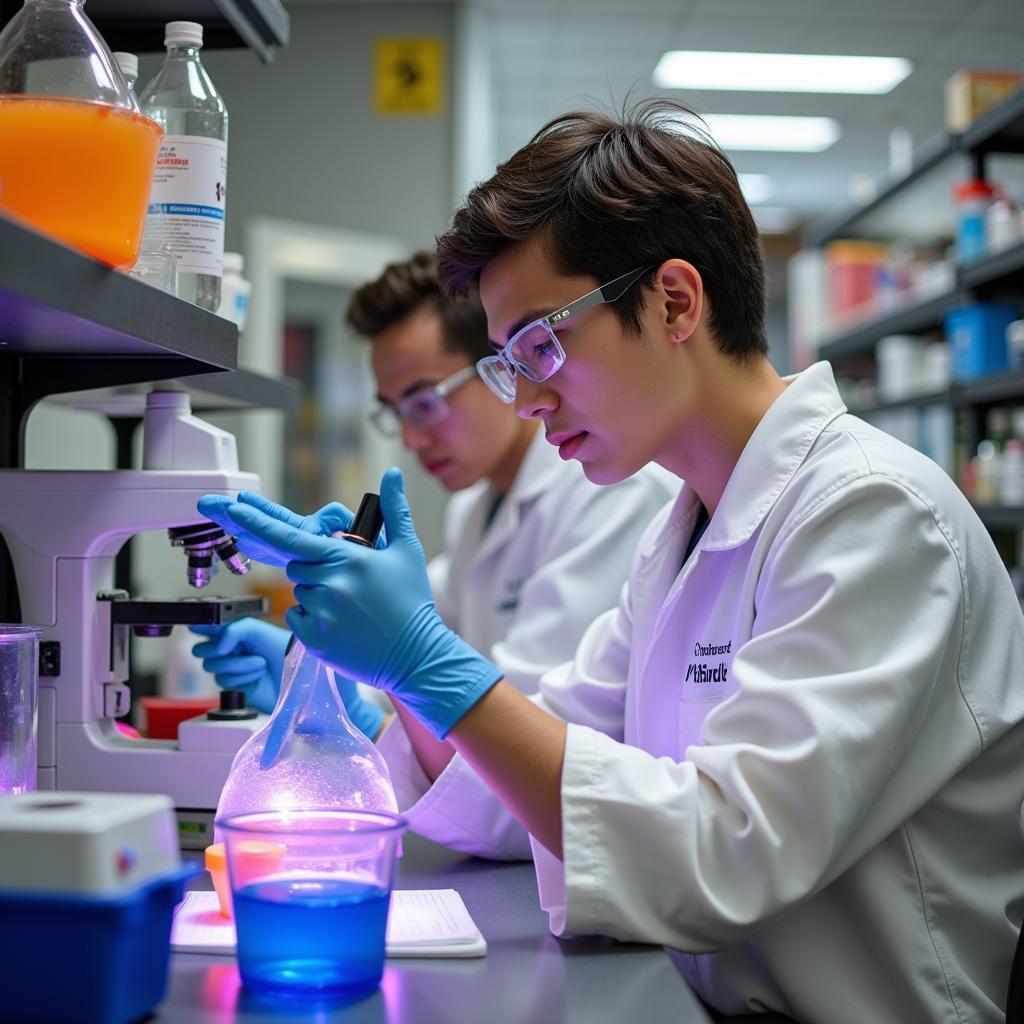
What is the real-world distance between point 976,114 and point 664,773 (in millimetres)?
3310

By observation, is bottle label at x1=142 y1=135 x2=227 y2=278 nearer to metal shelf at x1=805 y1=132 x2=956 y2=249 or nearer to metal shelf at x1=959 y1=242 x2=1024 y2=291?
metal shelf at x1=959 y1=242 x2=1024 y2=291

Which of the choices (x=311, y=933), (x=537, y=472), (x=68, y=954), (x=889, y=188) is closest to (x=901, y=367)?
(x=889, y=188)

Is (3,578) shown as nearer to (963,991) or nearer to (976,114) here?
(963,991)

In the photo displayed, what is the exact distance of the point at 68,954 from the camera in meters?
0.74

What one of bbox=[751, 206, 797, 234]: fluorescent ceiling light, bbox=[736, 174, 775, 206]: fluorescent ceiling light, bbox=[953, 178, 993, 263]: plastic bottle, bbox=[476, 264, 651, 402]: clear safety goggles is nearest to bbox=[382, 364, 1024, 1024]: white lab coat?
bbox=[476, 264, 651, 402]: clear safety goggles

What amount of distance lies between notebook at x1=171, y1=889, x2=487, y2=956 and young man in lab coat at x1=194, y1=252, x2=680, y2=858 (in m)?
0.78

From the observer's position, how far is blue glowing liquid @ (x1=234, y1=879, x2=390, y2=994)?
85cm

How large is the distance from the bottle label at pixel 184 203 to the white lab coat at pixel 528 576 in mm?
686

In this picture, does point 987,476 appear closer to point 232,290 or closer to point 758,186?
point 232,290

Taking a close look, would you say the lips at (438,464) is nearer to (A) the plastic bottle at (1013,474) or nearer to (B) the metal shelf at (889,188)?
(A) the plastic bottle at (1013,474)

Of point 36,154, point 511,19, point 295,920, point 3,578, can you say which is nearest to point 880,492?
point 295,920

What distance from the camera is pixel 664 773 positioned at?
3.45 ft

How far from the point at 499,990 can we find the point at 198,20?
4.21 feet

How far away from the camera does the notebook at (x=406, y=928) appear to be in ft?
3.19
